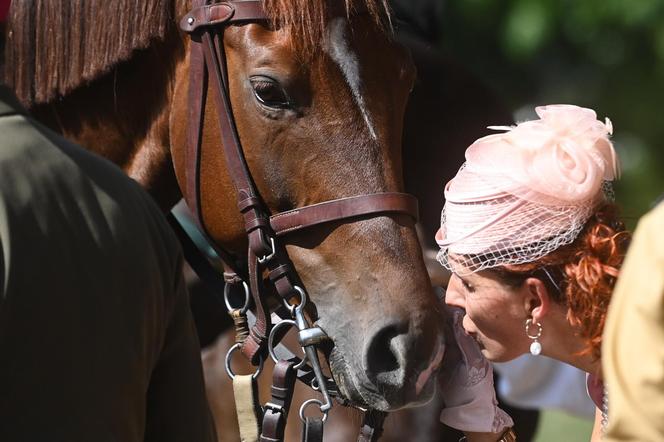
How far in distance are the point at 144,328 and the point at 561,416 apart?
568 cm

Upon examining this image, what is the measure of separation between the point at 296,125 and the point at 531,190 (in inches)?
28.7

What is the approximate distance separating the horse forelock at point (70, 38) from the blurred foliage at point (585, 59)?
3386 millimetres

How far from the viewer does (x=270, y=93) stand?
270cm

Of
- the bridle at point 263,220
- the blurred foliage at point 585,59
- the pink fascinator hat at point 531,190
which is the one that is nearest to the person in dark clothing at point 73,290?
the pink fascinator hat at point 531,190

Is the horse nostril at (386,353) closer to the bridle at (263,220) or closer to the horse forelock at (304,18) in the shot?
the bridle at (263,220)

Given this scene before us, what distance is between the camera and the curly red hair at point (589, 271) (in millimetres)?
2078

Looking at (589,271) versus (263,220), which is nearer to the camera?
(589,271)

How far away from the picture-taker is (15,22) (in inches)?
115

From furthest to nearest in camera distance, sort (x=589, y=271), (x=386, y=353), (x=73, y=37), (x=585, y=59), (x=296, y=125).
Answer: (x=585, y=59)
(x=73, y=37)
(x=296, y=125)
(x=386, y=353)
(x=589, y=271)

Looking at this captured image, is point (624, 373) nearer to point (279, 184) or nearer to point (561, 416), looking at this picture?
point (279, 184)

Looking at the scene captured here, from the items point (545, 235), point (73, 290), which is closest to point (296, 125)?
point (545, 235)

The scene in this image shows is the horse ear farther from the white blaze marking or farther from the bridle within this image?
the white blaze marking

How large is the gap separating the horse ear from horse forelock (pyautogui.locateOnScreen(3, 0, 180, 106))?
4.08 ft

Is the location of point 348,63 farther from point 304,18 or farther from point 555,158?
point 555,158
